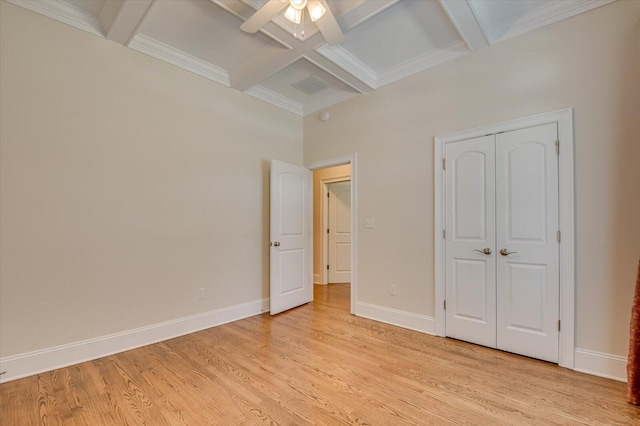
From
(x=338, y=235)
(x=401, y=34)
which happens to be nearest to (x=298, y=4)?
(x=401, y=34)

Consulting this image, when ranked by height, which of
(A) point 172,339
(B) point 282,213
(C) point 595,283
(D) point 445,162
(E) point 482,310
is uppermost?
(D) point 445,162

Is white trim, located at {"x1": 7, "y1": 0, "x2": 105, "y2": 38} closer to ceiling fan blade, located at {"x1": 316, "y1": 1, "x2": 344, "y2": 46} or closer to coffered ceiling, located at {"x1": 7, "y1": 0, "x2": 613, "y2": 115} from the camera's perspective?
coffered ceiling, located at {"x1": 7, "y1": 0, "x2": 613, "y2": 115}

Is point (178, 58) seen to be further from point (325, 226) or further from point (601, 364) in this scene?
point (601, 364)

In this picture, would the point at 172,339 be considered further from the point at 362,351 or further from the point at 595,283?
the point at 595,283

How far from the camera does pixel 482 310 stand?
279 centimetres

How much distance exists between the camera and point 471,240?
288 centimetres

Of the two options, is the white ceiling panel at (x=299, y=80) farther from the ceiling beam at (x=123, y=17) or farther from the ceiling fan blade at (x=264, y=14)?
the ceiling beam at (x=123, y=17)

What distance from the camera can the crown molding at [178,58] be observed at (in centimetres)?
282

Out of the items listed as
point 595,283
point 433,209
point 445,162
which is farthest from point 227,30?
point 595,283

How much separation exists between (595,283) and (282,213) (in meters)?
3.20

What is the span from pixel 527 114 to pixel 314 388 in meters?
2.89

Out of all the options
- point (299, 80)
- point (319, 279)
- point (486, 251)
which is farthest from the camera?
point (319, 279)

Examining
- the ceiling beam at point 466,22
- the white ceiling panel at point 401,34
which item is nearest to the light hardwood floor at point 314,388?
the ceiling beam at point 466,22

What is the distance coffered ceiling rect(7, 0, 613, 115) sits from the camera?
237 cm
